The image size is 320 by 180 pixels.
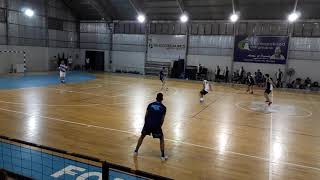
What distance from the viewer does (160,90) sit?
74.3ft

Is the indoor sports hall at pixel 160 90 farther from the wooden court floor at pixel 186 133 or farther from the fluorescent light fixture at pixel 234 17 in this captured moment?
the fluorescent light fixture at pixel 234 17

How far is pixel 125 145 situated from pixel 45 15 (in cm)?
3021

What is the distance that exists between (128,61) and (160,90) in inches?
646

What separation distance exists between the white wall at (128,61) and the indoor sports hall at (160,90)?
A: 0.48 ft

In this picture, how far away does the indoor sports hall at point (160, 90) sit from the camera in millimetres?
7629

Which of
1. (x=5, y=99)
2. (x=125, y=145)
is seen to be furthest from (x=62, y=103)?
(x=125, y=145)

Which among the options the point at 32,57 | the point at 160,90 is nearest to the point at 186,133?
the point at 160,90

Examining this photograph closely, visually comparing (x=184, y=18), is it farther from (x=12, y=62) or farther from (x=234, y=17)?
(x=12, y=62)

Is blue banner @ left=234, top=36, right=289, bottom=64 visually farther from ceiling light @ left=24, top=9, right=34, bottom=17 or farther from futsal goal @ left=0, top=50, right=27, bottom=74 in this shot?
futsal goal @ left=0, top=50, right=27, bottom=74

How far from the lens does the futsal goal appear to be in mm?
30125

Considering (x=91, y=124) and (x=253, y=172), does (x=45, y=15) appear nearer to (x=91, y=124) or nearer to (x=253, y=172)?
(x=91, y=124)

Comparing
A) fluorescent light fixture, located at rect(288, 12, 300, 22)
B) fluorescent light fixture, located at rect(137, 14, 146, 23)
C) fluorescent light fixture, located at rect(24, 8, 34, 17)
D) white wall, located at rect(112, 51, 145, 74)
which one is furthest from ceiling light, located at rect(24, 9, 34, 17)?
fluorescent light fixture, located at rect(288, 12, 300, 22)

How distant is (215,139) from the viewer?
10.0 metres

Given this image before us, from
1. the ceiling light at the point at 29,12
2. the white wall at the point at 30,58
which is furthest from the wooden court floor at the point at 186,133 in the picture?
the ceiling light at the point at 29,12
